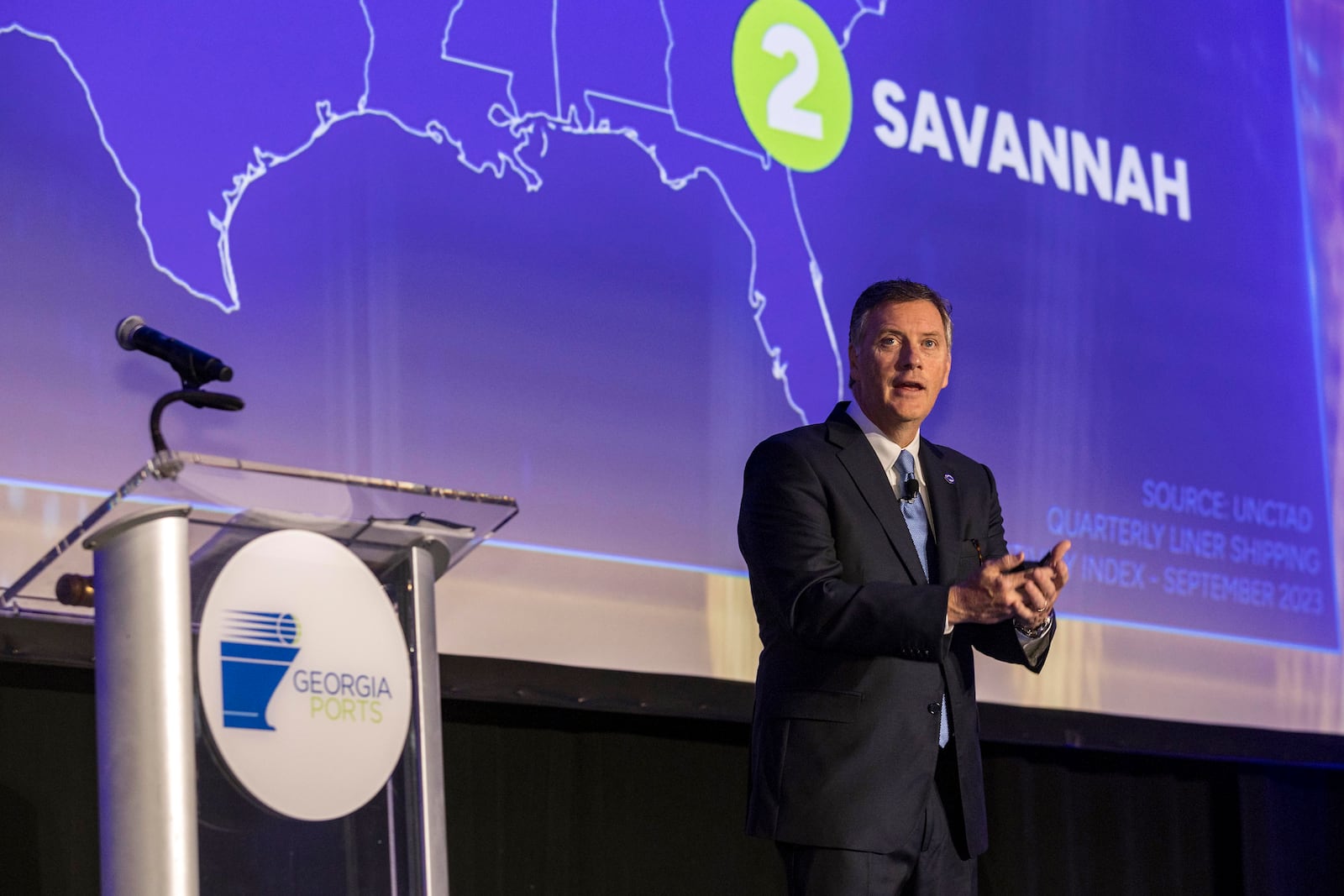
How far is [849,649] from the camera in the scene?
203 cm

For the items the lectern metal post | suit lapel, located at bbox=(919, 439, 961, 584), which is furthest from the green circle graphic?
the lectern metal post

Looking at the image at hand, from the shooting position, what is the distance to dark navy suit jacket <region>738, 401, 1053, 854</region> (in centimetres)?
203

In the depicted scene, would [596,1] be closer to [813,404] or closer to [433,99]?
[433,99]

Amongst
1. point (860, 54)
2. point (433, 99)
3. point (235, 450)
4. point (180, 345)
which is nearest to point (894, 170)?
point (860, 54)

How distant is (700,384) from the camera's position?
11.2 ft

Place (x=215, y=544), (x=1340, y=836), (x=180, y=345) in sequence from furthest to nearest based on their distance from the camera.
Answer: (x=1340, y=836) < (x=180, y=345) < (x=215, y=544)

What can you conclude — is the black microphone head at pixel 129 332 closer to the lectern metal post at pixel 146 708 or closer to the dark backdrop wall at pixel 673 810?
the lectern metal post at pixel 146 708

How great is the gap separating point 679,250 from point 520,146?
16.6 inches

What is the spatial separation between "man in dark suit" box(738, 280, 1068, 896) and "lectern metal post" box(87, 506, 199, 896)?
2.55ft

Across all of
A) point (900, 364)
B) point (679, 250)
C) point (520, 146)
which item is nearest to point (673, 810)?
point (679, 250)

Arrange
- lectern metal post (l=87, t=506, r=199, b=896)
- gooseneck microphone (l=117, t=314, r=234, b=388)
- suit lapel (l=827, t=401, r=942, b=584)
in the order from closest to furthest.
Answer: lectern metal post (l=87, t=506, r=199, b=896)
gooseneck microphone (l=117, t=314, r=234, b=388)
suit lapel (l=827, t=401, r=942, b=584)

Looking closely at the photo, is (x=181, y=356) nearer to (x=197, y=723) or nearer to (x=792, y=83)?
(x=197, y=723)

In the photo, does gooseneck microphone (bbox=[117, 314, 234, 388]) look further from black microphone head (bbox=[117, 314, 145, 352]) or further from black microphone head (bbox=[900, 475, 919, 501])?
black microphone head (bbox=[900, 475, 919, 501])

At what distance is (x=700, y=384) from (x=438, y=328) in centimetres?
61
